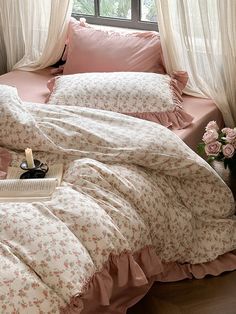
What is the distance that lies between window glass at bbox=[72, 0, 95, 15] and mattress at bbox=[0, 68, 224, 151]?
17.7 inches

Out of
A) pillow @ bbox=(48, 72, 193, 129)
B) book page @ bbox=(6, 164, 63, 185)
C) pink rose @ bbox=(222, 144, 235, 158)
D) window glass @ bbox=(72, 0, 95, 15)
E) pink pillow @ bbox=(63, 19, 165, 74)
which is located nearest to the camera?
book page @ bbox=(6, 164, 63, 185)

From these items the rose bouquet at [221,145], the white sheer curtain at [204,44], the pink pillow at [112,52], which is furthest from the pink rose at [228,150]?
the pink pillow at [112,52]

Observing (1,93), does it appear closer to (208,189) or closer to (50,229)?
(50,229)

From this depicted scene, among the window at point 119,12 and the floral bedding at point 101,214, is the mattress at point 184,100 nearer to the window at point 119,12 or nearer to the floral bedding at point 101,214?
the floral bedding at point 101,214

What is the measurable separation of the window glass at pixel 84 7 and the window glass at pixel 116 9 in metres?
0.07

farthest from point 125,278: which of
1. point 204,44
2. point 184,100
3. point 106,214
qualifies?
point 204,44

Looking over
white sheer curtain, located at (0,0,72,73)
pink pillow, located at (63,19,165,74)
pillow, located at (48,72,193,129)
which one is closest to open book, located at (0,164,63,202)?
pillow, located at (48,72,193,129)

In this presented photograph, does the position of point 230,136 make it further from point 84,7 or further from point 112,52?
point 84,7

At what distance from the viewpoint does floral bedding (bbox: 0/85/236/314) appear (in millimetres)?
1408

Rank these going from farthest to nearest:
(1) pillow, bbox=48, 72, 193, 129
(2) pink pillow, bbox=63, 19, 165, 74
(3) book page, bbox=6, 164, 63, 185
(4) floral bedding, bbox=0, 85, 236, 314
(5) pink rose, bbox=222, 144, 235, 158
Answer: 1. (2) pink pillow, bbox=63, 19, 165, 74
2. (1) pillow, bbox=48, 72, 193, 129
3. (5) pink rose, bbox=222, 144, 235, 158
4. (3) book page, bbox=6, 164, 63, 185
5. (4) floral bedding, bbox=0, 85, 236, 314

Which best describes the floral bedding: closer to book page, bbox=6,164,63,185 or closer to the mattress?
book page, bbox=6,164,63,185

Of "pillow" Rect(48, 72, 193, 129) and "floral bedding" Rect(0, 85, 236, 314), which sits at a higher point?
"pillow" Rect(48, 72, 193, 129)

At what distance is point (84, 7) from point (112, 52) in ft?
2.08

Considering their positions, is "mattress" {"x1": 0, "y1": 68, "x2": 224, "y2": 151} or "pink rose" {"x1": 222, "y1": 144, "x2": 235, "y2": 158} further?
"mattress" {"x1": 0, "y1": 68, "x2": 224, "y2": 151}
